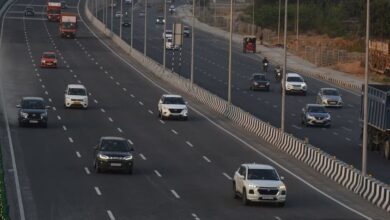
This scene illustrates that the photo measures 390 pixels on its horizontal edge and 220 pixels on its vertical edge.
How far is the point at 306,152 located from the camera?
5544cm

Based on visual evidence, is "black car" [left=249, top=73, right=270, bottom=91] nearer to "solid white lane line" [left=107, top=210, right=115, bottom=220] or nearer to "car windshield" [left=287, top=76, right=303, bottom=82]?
"car windshield" [left=287, top=76, right=303, bottom=82]

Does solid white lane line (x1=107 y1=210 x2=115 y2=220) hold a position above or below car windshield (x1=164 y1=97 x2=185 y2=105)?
above

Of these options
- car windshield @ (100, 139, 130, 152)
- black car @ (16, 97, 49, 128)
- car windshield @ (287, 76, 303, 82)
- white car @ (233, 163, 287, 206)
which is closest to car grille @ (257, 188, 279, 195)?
white car @ (233, 163, 287, 206)

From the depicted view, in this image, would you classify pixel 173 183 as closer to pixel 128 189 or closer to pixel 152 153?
pixel 128 189

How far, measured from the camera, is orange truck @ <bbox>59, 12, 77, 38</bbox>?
139625 mm

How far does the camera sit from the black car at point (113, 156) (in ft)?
161

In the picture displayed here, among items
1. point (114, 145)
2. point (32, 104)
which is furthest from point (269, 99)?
point (114, 145)

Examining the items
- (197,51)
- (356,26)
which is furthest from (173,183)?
(356,26)

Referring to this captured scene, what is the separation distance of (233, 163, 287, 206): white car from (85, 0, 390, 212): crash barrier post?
12.2 feet

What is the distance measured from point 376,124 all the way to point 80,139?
14.0m

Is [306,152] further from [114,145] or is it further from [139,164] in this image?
[114,145]

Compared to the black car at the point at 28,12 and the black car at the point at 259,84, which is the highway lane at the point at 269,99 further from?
the black car at the point at 28,12

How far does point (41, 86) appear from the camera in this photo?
91.1 meters

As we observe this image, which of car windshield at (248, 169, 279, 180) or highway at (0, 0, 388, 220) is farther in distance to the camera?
car windshield at (248, 169, 279, 180)
